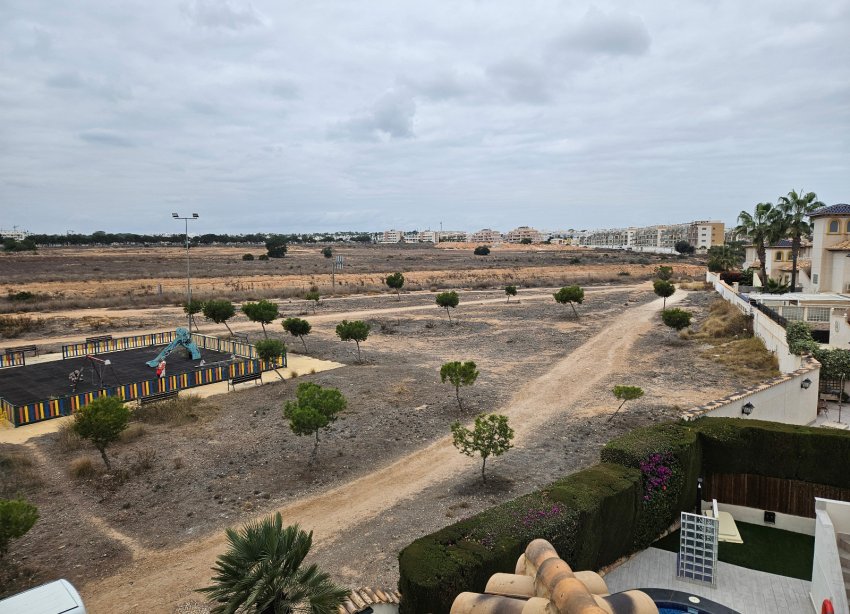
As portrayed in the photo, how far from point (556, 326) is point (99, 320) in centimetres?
3952

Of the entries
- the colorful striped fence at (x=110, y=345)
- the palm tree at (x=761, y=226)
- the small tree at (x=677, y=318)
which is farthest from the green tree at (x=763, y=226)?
the colorful striped fence at (x=110, y=345)

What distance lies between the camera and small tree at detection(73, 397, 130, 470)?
51.5 ft

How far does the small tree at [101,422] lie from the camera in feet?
51.5

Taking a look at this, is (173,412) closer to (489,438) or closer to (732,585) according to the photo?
(489,438)

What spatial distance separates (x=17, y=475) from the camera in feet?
54.1

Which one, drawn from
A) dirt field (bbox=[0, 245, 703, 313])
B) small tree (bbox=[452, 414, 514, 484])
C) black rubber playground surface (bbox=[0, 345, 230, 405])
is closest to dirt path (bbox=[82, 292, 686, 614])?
small tree (bbox=[452, 414, 514, 484])

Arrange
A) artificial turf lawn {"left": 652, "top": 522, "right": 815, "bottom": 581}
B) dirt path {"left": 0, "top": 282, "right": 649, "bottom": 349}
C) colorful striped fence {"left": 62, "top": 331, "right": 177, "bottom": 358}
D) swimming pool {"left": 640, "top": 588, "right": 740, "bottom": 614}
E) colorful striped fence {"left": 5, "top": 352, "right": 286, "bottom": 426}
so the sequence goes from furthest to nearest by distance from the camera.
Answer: dirt path {"left": 0, "top": 282, "right": 649, "bottom": 349} → colorful striped fence {"left": 62, "top": 331, "right": 177, "bottom": 358} → colorful striped fence {"left": 5, "top": 352, "right": 286, "bottom": 426} → artificial turf lawn {"left": 652, "top": 522, "right": 815, "bottom": 581} → swimming pool {"left": 640, "top": 588, "right": 740, "bottom": 614}

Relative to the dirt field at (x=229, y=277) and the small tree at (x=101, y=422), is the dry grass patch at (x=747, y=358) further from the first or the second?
the dirt field at (x=229, y=277)

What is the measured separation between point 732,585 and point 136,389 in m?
24.8

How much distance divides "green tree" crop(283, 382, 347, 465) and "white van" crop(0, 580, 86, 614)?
8028 mm

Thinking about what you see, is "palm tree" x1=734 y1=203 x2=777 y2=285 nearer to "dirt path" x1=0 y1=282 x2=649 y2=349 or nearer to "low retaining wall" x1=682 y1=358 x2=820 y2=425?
"dirt path" x1=0 y1=282 x2=649 y2=349

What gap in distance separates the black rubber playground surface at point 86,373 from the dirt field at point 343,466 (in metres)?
6.02

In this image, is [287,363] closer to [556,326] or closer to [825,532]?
[556,326]

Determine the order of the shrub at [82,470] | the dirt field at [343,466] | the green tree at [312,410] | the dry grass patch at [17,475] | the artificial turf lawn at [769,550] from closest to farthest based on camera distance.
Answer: the artificial turf lawn at [769,550] → the dirt field at [343,466] → the dry grass patch at [17,475] → the shrub at [82,470] → the green tree at [312,410]
